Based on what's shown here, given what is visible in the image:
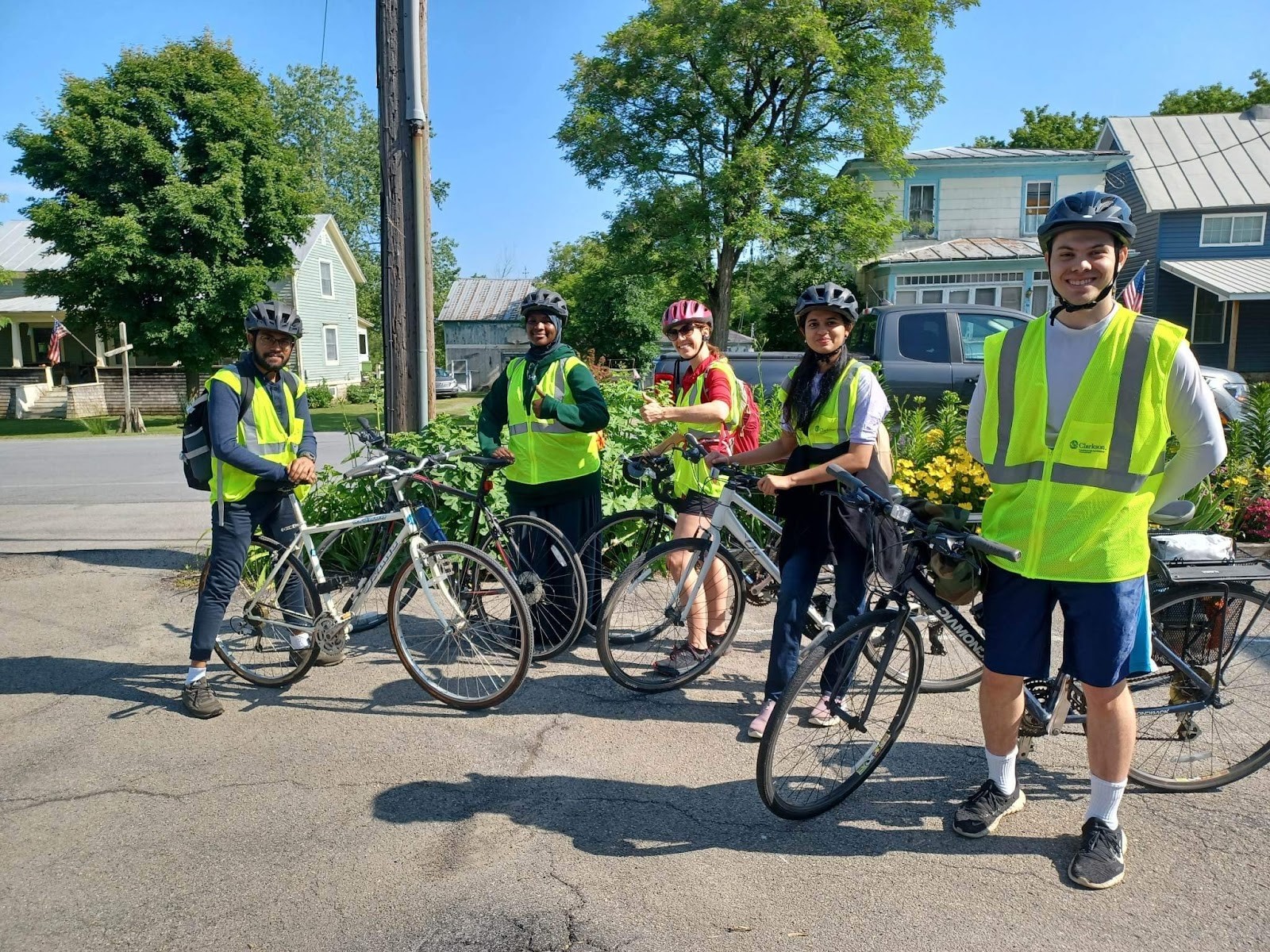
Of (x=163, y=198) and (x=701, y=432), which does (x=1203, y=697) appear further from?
(x=163, y=198)

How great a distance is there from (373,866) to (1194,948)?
2.57 meters

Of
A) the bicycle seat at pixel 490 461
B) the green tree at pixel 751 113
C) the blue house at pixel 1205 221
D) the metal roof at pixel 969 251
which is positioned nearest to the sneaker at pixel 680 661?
the bicycle seat at pixel 490 461

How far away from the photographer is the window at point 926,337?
32.9ft

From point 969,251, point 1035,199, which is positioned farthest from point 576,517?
point 1035,199

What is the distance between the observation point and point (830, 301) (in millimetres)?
4004

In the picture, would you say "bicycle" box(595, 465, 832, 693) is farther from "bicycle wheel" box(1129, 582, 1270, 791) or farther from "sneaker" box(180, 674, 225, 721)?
"sneaker" box(180, 674, 225, 721)

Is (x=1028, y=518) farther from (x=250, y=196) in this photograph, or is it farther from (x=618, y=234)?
(x=250, y=196)

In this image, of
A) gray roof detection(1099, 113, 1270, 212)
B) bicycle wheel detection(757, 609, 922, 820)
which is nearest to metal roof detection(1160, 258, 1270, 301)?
gray roof detection(1099, 113, 1270, 212)

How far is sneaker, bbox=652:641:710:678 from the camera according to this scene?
4852 mm

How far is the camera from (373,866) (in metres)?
3.23

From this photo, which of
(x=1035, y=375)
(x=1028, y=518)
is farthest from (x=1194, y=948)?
(x=1035, y=375)

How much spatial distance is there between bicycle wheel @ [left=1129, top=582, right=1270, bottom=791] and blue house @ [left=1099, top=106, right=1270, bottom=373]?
27522mm

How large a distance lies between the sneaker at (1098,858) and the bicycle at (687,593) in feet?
5.23

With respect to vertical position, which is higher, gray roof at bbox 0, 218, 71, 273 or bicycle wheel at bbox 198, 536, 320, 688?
gray roof at bbox 0, 218, 71, 273
